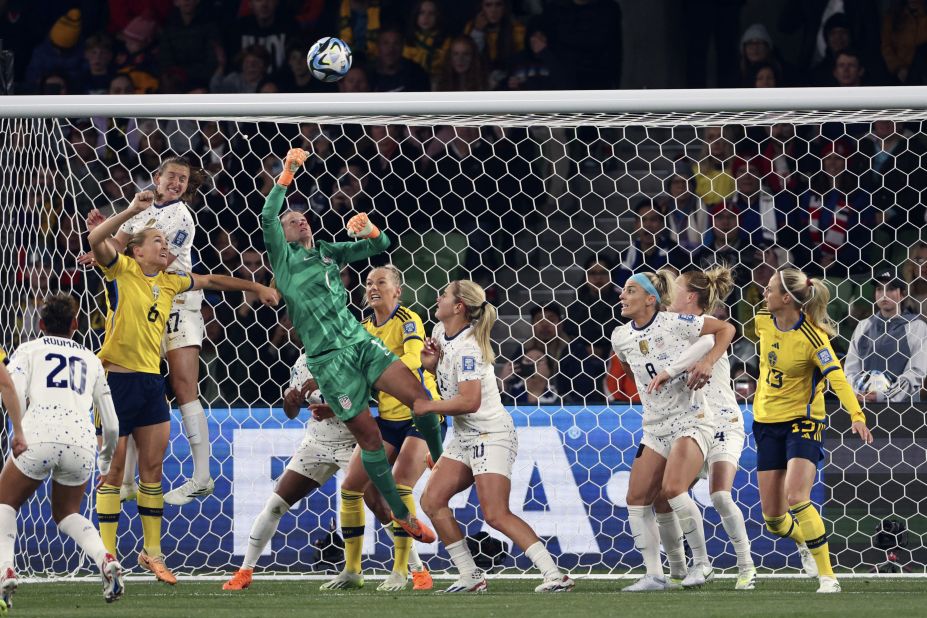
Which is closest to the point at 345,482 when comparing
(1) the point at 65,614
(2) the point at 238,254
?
(1) the point at 65,614

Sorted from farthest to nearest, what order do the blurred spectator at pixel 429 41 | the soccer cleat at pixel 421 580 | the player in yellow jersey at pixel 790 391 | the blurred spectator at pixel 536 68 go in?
the blurred spectator at pixel 429 41 → the blurred spectator at pixel 536 68 → the soccer cleat at pixel 421 580 → the player in yellow jersey at pixel 790 391

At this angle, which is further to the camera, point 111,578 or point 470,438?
point 470,438

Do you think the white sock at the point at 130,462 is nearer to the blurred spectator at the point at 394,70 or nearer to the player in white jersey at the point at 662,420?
the player in white jersey at the point at 662,420

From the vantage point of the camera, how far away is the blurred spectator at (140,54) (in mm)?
13023

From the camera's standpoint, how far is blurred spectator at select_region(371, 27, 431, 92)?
12.6m

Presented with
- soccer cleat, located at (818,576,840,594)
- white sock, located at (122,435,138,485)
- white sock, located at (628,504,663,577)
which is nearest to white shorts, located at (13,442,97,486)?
white sock, located at (122,435,138,485)

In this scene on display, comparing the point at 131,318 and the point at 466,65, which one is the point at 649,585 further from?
the point at 466,65

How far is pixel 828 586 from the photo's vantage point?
7438 millimetres

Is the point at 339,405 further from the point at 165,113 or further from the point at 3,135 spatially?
the point at 3,135

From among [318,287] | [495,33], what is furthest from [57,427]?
[495,33]

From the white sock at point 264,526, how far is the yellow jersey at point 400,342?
2.55 feet

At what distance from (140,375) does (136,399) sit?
0.14m

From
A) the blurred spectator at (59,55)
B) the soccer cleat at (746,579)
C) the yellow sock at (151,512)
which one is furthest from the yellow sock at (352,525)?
the blurred spectator at (59,55)

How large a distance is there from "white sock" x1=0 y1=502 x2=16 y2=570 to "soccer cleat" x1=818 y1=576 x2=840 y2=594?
4.02 m
